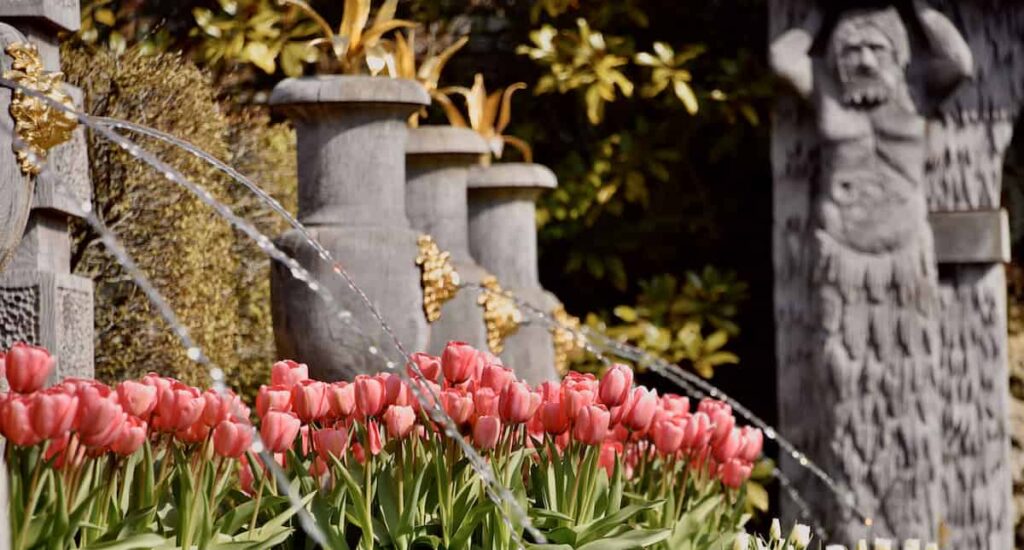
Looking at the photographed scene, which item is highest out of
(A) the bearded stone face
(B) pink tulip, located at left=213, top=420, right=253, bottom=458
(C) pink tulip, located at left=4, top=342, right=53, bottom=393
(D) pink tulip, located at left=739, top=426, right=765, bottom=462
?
(A) the bearded stone face

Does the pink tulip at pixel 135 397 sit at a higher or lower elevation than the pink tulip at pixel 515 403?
higher

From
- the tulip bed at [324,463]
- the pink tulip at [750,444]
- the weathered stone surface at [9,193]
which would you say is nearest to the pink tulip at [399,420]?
the tulip bed at [324,463]

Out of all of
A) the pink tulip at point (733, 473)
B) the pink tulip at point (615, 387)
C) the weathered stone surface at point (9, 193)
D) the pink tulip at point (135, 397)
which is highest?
the weathered stone surface at point (9, 193)

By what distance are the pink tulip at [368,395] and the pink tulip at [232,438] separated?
25 centimetres

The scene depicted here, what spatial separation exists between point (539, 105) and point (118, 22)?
1.73 m

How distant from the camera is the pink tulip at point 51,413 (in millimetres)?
1923

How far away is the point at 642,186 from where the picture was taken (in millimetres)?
6383

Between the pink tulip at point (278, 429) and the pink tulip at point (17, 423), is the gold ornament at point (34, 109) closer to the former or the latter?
the pink tulip at point (278, 429)

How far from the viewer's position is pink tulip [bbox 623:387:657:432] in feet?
9.11

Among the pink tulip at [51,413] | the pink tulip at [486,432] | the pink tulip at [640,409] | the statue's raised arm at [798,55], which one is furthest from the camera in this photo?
the statue's raised arm at [798,55]

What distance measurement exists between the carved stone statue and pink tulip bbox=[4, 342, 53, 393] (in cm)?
377

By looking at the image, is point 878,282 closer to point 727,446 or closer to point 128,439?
point 727,446

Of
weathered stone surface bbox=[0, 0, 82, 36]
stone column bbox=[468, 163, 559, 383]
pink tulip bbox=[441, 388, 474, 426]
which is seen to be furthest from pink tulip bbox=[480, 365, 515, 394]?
stone column bbox=[468, 163, 559, 383]

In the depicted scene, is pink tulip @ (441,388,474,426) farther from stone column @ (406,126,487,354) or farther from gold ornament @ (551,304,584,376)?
gold ornament @ (551,304,584,376)
